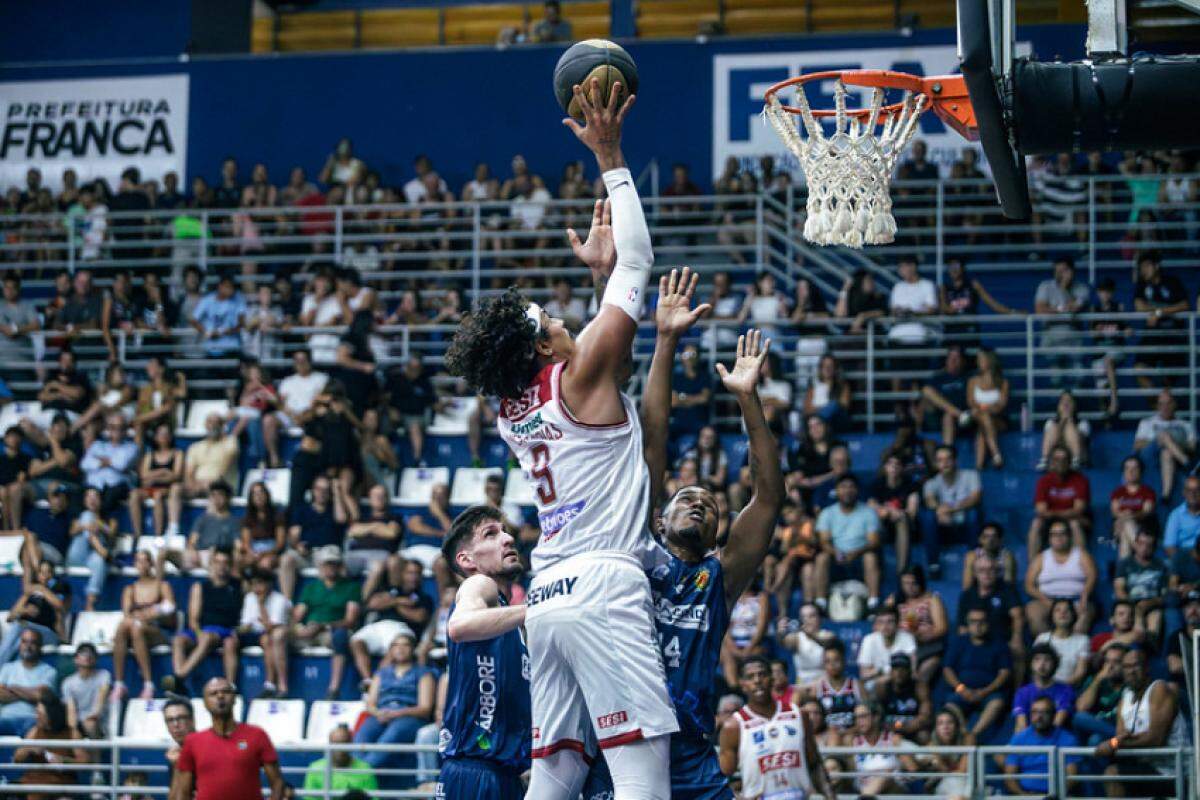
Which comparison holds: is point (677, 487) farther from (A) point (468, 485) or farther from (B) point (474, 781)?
(B) point (474, 781)

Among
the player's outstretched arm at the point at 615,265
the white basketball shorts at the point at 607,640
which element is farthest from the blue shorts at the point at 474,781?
the player's outstretched arm at the point at 615,265

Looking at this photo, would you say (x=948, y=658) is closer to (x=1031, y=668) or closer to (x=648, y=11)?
(x=1031, y=668)

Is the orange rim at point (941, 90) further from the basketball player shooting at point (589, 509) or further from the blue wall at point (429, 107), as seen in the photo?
the blue wall at point (429, 107)

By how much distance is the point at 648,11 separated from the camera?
2202cm

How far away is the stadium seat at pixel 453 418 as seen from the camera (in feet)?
56.9

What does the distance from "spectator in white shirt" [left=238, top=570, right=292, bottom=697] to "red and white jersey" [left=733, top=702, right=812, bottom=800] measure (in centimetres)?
585

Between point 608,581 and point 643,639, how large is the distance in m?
0.23

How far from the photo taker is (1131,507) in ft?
48.0

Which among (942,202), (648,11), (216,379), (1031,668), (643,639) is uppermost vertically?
(648,11)

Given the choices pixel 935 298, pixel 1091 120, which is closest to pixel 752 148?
pixel 935 298

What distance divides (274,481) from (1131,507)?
819 centimetres

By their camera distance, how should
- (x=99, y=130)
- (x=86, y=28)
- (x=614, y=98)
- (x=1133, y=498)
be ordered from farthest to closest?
(x=86, y=28), (x=99, y=130), (x=1133, y=498), (x=614, y=98)

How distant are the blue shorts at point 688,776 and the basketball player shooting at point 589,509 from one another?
0.11 metres

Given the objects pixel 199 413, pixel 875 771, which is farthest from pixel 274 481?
pixel 875 771
